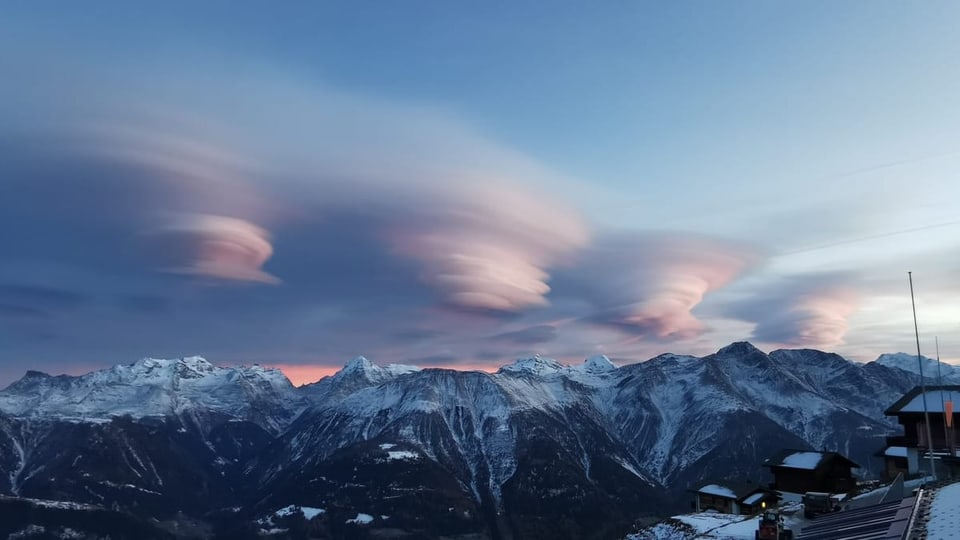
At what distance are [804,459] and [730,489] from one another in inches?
461

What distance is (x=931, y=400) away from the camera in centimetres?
7106

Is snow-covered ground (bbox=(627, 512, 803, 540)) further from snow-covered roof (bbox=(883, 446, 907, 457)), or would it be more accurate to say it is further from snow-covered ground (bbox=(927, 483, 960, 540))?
snow-covered roof (bbox=(883, 446, 907, 457))

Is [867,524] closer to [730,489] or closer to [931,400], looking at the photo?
[931,400]

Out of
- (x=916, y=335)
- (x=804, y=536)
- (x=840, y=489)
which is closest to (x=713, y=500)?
(x=840, y=489)

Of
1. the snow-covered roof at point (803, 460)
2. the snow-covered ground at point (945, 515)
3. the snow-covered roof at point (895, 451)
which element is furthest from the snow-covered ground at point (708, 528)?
the snow-covered roof at point (803, 460)

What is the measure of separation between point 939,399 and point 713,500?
39272 mm

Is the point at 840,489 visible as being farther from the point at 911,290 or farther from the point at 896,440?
the point at 911,290

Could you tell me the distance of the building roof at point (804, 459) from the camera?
302ft

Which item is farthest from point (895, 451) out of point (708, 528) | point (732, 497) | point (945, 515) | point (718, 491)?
point (945, 515)

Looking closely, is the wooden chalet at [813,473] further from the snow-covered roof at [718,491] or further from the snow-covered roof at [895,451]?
the snow-covered roof at [895,451]

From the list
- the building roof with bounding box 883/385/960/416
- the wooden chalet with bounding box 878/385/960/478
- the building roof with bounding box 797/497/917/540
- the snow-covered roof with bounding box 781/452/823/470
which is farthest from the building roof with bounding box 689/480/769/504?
the building roof with bounding box 797/497/917/540

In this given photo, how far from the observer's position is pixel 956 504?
33.6 meters

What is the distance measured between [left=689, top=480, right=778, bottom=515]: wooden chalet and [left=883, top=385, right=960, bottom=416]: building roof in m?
25.1

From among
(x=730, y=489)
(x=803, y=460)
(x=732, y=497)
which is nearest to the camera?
(x=803, y=460)
